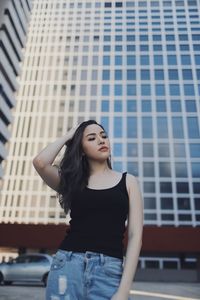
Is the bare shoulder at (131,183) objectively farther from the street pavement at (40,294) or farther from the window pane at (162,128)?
the window pane at (162,128)

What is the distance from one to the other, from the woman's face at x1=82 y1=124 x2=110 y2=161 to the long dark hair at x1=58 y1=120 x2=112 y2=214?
0.13ft

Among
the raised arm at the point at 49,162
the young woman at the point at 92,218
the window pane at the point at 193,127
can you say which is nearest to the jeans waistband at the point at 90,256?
the young woman at the point at 92,218

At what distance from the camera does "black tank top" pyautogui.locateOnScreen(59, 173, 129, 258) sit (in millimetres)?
1699

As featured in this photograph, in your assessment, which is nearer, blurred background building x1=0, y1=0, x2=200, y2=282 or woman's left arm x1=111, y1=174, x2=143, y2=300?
woman's left arm x1=111, y1=174, x2=143, y2=300

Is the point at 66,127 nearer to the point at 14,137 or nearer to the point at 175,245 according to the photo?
the point at 14,137

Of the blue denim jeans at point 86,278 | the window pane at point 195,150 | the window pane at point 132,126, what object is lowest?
the window pane at point 195,150

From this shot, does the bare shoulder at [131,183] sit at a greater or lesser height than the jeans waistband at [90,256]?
greater

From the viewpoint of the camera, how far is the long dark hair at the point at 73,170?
2.01 metres

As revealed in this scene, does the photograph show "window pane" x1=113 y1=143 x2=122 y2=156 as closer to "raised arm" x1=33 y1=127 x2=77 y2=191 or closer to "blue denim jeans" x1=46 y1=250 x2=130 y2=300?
"raised arm" x1=33 y1=127 x2=77 y2=191

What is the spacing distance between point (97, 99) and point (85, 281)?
55133 mm

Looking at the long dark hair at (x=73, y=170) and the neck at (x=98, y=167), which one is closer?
the long dark hair at (x=73, y=170)

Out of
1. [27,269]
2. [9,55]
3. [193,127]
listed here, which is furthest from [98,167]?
[193,127]

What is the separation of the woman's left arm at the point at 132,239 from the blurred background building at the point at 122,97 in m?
50.2

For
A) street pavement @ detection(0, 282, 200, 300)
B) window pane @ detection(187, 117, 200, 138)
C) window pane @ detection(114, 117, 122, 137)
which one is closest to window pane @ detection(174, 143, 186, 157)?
window pane @ detection(187, 117, 200, 138)
